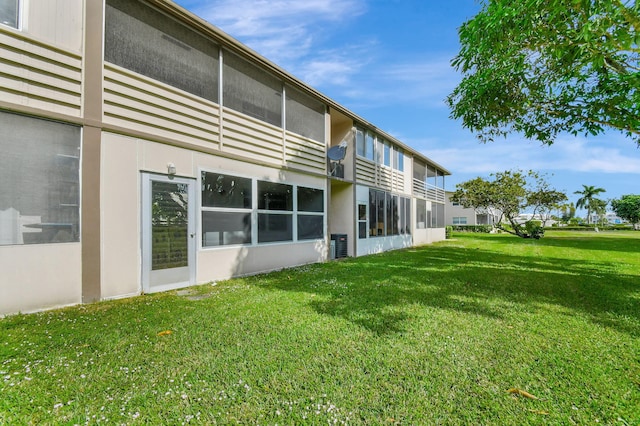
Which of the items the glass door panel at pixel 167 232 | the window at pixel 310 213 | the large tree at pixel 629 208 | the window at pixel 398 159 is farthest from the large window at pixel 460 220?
the glass door panel at pixel 167 232

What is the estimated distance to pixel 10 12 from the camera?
420 centimetres

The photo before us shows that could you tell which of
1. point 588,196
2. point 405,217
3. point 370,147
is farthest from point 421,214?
point 588,196

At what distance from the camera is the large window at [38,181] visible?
13.4 ft

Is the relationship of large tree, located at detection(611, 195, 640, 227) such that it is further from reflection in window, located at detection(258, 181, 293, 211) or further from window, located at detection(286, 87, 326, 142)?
reflection in window, located at detection(258, 181, 293, 211)

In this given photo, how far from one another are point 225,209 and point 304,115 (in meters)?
4.15

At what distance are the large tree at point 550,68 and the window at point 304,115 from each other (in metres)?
4.06

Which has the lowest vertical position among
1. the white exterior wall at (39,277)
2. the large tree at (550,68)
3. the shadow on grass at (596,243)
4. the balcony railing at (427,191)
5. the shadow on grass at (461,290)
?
the shadow on grass at (596,243)

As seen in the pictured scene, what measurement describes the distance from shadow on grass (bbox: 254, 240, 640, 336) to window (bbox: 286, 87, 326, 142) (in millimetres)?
4151

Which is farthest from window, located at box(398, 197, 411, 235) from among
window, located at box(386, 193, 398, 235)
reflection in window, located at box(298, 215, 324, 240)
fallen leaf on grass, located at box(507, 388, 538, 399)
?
fallen leaf on grass, located at box(507, 388, 538, 399)

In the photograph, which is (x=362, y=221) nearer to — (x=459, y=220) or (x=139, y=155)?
(x=139, y=155)

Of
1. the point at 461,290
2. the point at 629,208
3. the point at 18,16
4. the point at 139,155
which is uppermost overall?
the point at 18,16

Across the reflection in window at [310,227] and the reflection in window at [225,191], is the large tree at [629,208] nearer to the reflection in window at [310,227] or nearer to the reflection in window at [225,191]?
the reflection in window at [310,227]

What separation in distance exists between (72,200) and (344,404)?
16.2ft

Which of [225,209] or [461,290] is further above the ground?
[225,209]
